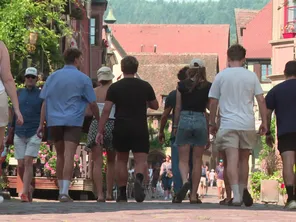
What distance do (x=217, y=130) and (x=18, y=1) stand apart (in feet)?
38.9

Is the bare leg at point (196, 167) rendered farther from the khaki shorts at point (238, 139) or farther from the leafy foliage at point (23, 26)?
the leafy foliage at point (23, 26)

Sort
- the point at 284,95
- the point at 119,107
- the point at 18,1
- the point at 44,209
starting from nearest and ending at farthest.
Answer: the point at 44,209, the point at 284,95, the point at 119,107, the point at 18,1

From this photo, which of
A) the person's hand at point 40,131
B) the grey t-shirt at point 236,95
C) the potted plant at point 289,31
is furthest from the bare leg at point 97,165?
the potted plant at point 289,31

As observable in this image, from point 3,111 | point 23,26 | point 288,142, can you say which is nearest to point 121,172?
point 288,142

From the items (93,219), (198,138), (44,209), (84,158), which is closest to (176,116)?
(198,138)

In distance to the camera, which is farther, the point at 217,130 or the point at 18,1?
the point at 18,1

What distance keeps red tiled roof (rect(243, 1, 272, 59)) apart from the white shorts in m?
62.8

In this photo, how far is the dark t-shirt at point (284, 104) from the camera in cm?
1336

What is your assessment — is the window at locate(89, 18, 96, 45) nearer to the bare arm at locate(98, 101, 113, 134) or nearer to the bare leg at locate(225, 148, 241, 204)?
the bare arm at locate(98, 101, 113, 134)

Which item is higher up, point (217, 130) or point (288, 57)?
point (288, 57)

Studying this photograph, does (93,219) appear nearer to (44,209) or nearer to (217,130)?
(44,209)

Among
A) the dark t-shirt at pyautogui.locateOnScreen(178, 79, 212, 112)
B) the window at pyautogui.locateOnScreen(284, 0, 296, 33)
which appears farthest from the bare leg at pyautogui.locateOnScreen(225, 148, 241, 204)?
the window at pyautogui.locateOnScreen(284, 0, 296, 33)

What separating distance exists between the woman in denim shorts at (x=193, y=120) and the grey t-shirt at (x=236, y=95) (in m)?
0.82

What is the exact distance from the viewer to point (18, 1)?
2484 cm
